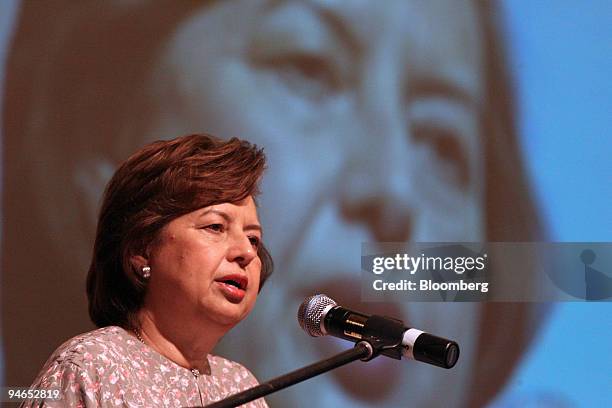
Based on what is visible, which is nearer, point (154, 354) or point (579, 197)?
point (154, 354)

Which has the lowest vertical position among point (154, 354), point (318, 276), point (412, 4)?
point (154, 354)

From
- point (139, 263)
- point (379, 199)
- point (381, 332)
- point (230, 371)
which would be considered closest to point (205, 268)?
point (139, 263)

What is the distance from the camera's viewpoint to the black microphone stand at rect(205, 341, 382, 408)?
1.61 metres

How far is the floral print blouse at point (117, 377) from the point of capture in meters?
2.10

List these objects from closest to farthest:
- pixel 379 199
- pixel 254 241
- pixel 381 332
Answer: pixel 381 332 → pixel 254 241 → pixel 379 199

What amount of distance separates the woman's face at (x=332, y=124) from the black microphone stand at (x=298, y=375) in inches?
48.1

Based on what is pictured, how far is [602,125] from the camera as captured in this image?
10.1 feet

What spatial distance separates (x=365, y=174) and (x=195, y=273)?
36.3 inches

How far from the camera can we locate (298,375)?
1.70 m

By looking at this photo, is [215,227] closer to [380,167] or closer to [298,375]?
[298,375]

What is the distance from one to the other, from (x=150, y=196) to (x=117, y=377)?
453mm

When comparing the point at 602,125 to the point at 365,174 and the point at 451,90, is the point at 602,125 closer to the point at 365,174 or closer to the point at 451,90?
the point at 451,90

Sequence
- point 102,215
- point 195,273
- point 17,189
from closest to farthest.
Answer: point 195,273
point 102,215
point 17,189

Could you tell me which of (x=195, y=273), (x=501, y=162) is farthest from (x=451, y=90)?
(x=195, y=273)
